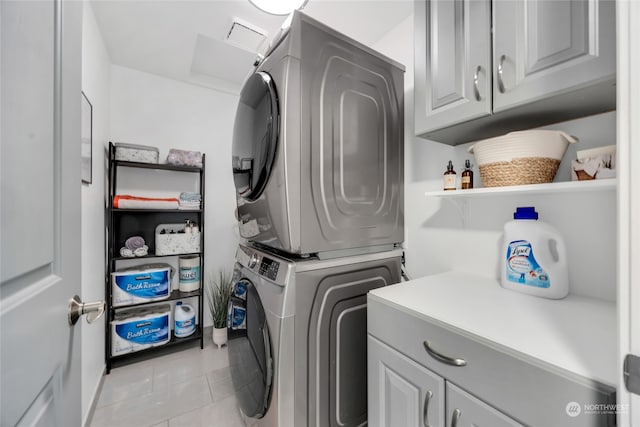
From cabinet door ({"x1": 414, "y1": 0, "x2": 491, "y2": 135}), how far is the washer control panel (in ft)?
3.23

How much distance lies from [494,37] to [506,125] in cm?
37

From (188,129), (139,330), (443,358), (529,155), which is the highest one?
(188,129)

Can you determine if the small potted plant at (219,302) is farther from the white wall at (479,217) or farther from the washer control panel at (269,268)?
the white wall at (479,217)

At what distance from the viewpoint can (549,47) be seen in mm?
836


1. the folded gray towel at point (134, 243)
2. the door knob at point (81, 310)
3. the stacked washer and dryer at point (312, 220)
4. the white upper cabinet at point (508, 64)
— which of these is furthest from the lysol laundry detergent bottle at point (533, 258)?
the folded gray towel at point (134, 243)

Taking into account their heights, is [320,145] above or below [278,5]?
below

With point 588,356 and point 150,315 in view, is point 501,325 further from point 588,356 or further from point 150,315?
point 150,315

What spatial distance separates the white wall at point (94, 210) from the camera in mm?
1579

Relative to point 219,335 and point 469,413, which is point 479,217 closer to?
point 469,413

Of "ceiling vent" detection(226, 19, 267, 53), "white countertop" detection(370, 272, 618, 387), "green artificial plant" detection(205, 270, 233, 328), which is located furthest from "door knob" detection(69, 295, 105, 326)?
"ceiling vent" detection(226, 19, 267, 53)

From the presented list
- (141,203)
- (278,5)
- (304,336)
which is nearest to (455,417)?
(304,336)

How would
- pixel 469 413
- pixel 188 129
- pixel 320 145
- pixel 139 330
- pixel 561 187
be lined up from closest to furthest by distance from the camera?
pixel 469 413, pixel 561 187, pixel 320 145, pixel 139 330, pixel 188 129

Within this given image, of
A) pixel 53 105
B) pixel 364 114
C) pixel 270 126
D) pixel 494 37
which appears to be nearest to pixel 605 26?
pixel 494 37

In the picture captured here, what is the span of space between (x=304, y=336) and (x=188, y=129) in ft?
8.39
